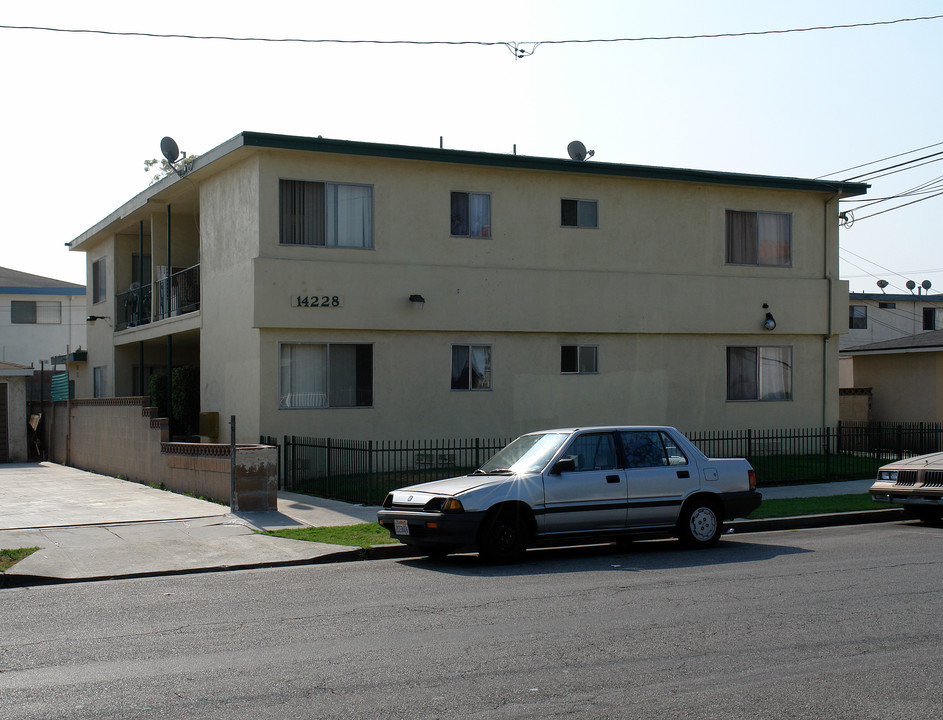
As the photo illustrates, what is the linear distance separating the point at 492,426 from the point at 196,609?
12.9 meters

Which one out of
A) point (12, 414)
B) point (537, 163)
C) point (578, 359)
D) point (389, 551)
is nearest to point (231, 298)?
point (537, 163)

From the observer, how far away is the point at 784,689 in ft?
20.4

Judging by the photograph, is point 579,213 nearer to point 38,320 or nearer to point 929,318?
point 929,318

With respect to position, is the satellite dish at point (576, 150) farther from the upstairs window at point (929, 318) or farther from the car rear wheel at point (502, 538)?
the upstairs window at point (929, 318)

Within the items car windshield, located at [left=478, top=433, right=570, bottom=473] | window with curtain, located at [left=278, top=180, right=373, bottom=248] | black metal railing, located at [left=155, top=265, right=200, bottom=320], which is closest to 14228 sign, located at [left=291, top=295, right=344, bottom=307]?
window with curtain, located at [left=278, top=180, right=373, bottom=248]

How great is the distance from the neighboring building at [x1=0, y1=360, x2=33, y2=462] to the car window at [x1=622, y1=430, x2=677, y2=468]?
2170cm

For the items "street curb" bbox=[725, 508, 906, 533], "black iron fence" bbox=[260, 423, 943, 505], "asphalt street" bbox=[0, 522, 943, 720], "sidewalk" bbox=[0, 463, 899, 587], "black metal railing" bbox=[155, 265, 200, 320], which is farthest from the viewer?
"black metal railing" bbox=[155, 265, 200, 320]

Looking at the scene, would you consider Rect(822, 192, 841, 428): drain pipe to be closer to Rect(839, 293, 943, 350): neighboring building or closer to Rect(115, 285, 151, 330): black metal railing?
Rect(115, 285, 151, 330): black metal railing

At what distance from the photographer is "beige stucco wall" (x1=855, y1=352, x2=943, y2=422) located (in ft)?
89.3

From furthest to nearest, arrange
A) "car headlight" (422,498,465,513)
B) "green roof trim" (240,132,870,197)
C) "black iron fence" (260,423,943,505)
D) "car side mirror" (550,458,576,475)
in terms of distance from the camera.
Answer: "green roof trim" (240,132,870,197) → "black iron fence" (260,423,943,505) → "car side mirror" (550,458,576,475) → "car headlight" (422,498,465,513)

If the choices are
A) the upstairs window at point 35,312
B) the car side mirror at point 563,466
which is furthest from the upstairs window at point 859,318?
the car side mirror at point 563,466

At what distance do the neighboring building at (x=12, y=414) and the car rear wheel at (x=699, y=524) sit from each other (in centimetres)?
2222

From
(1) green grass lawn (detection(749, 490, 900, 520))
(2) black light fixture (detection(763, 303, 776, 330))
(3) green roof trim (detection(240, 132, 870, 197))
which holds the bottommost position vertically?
(1) green grass lawn (detection(749, 490, 900, 520))

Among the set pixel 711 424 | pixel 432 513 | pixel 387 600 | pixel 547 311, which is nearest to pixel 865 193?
pixel 711 424
